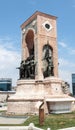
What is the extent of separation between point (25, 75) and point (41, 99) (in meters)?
6.58

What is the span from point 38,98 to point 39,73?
15.3ft

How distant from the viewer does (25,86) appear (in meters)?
31.0

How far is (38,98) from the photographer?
28.9m


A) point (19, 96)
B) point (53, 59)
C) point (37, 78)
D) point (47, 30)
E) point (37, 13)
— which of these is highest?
point (37, 13)

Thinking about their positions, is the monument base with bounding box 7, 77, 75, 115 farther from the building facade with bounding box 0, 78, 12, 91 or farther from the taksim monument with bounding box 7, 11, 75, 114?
the building facade with bounding box 0, 78, 12, 91

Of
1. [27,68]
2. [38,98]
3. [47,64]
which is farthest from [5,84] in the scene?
[38,98]

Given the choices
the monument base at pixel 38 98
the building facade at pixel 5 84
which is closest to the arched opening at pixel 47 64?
the monument base at pixel 38 98

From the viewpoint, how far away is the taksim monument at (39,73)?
28922 millimetres

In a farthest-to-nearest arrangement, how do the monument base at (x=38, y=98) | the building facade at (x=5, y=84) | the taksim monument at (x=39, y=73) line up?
1. the building facade at (x=5, y=84)
2. the taksim monument at (x=39, y=73)
3. the monument base at (x=38, y=98)

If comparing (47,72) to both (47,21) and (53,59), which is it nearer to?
(53,59)

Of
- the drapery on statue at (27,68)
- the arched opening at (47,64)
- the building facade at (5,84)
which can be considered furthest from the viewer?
the building facade at (5,84)

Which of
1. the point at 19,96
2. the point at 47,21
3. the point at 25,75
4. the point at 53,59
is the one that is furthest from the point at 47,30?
the point at 19,96

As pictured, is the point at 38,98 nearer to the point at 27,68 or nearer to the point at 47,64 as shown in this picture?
the point at 47,64

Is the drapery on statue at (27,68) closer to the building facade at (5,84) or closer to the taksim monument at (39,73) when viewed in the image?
the taksim monument at (39,73)
